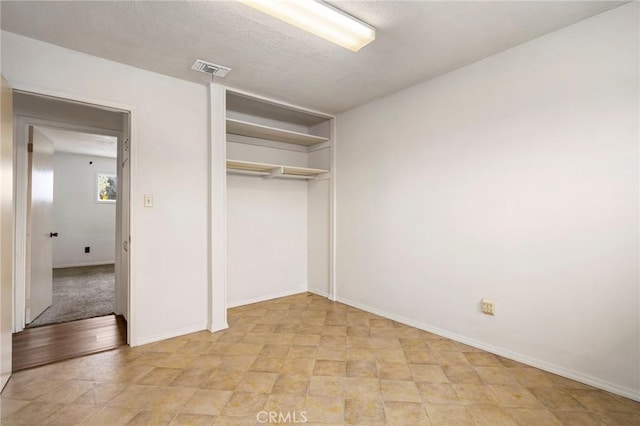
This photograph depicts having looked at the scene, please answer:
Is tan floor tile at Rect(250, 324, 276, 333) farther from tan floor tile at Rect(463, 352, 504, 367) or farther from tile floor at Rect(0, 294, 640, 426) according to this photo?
tan floor tile at Rect(463, 352, 504, 367)

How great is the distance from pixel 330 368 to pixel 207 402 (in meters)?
0.90

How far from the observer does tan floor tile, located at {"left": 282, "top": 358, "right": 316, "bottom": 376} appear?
7.37ft

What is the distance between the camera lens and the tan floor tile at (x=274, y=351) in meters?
2.53

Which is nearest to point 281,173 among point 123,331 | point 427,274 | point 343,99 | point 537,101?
point 343,99

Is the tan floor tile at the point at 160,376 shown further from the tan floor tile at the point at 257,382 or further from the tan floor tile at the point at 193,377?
the tan floor tile at the point at 257,382

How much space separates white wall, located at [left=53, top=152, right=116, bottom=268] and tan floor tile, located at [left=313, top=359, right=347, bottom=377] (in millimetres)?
5965

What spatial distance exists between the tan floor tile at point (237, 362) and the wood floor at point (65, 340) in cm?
111

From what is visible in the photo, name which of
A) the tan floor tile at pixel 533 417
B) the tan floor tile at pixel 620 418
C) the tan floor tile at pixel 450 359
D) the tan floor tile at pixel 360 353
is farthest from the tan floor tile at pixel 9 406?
the tan floor tile at pixel 620 418

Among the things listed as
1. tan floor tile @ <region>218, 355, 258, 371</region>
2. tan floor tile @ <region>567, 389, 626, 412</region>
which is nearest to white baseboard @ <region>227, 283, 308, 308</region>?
tan floor tile @ <region>218, 355, 258, 371</region>

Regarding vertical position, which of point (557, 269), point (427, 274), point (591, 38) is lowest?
point (427, 274)

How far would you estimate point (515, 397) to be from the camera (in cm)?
194

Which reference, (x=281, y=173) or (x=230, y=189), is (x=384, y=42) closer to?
(x=281, y=173)

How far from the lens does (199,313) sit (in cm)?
307

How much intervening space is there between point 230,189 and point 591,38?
11.8ft
